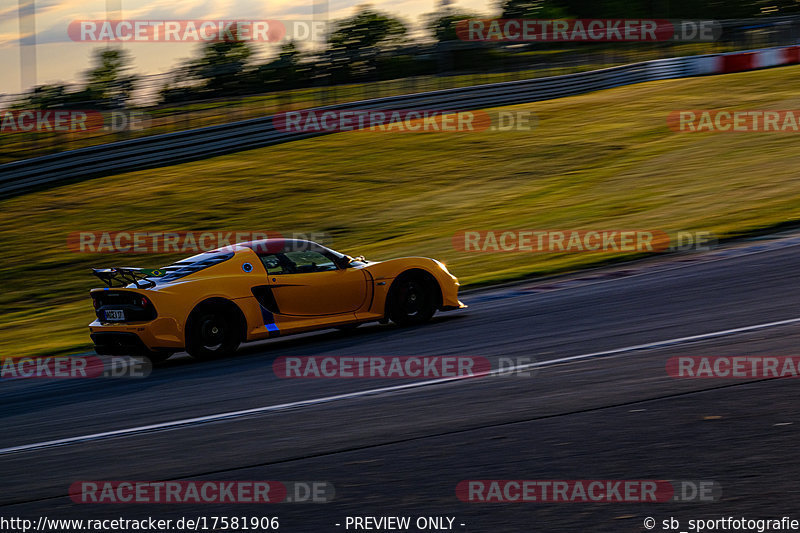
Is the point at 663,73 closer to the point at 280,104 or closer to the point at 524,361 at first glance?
the point at 280,104

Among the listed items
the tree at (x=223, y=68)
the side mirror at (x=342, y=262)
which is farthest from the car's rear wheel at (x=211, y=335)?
the tree at (x=223, y=68)

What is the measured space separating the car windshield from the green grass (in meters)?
2.97

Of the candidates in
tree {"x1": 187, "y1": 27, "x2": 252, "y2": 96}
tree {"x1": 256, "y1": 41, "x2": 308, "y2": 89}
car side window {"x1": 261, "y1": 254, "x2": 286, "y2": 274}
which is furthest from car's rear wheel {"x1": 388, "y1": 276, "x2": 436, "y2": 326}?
tree {"x1": 256, "y1": 41, "x2": 308, "y2": 89}

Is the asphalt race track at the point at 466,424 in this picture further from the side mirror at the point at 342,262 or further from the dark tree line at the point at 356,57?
the dark tree line at the point at 356,57

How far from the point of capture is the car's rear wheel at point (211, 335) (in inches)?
351

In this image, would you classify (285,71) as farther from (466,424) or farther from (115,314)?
(466,424)

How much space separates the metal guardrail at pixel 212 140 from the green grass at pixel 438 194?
14.9 inches

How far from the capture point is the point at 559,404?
19.5ft

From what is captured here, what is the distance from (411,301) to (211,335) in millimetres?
2183

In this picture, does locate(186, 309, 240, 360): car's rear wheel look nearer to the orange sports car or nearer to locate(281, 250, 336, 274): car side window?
the orange sports car

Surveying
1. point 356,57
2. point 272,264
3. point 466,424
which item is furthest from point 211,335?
point 356,57

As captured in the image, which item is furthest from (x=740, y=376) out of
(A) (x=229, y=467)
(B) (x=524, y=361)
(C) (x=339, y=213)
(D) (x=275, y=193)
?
(D) (x=275, y=193)

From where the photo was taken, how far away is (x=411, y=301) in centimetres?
984

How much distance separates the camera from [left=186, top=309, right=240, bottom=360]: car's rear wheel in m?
8.91
